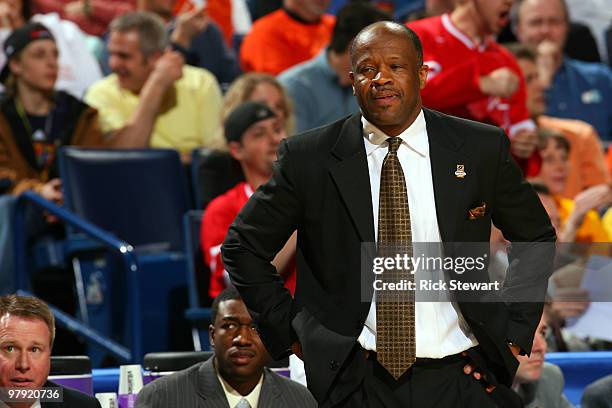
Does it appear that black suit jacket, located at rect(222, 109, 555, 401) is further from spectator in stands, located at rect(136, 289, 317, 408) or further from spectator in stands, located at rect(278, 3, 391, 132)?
spectator in stands, located at rect(278, 3, 391, 132)

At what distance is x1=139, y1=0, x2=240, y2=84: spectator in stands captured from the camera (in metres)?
7.89

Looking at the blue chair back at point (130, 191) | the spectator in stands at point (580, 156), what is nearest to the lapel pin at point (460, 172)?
the blue chair back at point (130, 191)

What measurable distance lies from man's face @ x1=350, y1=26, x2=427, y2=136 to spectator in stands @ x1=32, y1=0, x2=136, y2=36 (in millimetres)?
5859

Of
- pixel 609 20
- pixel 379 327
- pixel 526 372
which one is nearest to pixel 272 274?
pixel 379 327

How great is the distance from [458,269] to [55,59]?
4.34m

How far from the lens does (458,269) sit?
2850 mm

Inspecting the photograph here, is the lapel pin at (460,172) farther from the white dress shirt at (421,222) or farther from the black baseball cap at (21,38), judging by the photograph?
the black baseball cap at (21,38)

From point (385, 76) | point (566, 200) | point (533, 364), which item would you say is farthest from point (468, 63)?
point (385, 76)

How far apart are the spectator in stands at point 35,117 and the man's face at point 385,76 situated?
3.81m

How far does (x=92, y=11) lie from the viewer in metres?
8.62

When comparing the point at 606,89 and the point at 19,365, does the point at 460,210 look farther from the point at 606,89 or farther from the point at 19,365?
the point at 606,89

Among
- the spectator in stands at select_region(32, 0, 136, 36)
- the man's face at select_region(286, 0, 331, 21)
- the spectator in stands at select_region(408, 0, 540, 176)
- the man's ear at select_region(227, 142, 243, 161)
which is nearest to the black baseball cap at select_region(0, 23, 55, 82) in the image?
the man's ear at select_region(227, 142, 243, 161)

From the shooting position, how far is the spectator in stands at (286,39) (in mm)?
7969

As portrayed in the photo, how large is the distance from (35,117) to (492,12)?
2549 millimetres
